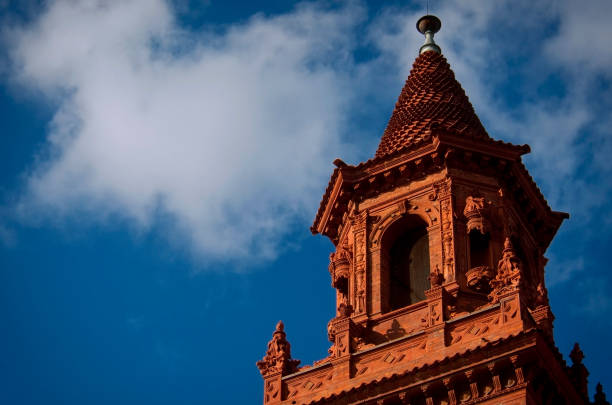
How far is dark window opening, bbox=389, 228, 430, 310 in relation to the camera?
40906mm

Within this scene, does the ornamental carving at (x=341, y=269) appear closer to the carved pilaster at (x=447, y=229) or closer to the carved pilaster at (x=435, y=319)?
the carved pilaster at (x=447, y=229)

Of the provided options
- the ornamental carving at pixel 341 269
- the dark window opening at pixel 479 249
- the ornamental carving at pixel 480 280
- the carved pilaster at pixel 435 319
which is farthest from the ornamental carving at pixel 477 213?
the ornamental carving at pixel 341 269

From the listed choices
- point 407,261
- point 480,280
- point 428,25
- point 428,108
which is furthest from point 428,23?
point 480,280

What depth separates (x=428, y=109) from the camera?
45.1 metres

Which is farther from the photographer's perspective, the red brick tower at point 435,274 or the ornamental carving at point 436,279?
the ornamental carving at point 436,279

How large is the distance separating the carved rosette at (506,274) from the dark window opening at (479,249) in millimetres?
2452

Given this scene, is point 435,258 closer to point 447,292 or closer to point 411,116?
point 447,292

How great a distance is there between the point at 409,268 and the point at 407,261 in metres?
0.27

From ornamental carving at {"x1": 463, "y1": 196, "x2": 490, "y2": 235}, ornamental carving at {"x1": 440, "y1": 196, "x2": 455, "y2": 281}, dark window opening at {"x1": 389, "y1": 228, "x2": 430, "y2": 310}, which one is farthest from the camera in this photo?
dark window opening at {"x1": 389, "y1": 228, "x2": 430, "y2": 310}

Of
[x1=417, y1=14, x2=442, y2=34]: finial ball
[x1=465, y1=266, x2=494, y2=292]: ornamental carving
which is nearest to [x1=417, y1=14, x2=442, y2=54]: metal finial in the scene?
[x1=417, y1=14, x2=442, y2=34]: finial ball

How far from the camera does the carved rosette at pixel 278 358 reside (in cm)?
3828

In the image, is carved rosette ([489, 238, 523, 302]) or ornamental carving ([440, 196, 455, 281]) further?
ornamental carving ([440, 196, 455, 281])

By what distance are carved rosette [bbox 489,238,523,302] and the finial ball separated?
1365 cm

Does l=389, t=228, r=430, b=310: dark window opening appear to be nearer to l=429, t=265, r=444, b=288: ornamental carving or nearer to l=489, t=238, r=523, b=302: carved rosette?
l=429, t=265, r=444, b=288: ornamental carving
